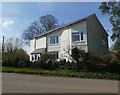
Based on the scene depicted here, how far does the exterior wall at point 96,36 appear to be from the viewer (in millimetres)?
42691

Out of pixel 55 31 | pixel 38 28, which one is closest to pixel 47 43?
pixel 55 31

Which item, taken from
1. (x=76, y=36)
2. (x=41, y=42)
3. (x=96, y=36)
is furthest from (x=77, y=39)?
(x=41, y=42)

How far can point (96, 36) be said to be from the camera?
45.2 m

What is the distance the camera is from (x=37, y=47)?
52.4m

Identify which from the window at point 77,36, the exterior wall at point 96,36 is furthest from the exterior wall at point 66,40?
the exterior wall at point 96,36

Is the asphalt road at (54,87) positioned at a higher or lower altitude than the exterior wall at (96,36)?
lower

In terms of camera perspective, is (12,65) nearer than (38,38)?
Yes

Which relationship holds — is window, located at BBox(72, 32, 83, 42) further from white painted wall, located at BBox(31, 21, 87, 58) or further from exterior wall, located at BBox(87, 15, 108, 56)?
exterior wall, located at BBox(87, 15, 108, 56)

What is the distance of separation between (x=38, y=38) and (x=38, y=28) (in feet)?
76.5

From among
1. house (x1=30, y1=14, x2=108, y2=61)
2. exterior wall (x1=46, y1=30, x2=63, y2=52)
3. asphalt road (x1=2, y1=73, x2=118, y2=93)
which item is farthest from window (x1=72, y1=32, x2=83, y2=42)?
asphalt road (x1=2, y1=73, x2=118, y2=93)

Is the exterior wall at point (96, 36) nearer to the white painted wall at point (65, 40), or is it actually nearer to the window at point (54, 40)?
the white painted wall at point (65, 40)

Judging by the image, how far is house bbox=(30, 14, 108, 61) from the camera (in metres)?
41.9

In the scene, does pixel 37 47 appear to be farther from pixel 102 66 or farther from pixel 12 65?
pixel 102 66

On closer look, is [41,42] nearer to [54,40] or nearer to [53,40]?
[53,40]
